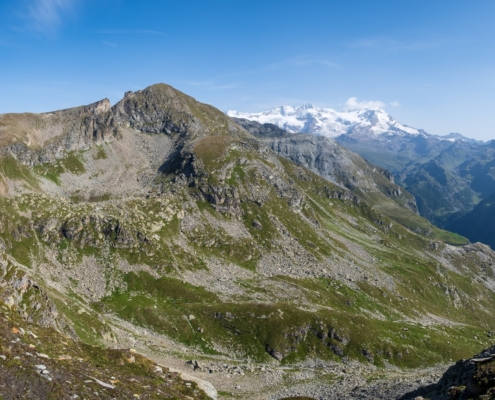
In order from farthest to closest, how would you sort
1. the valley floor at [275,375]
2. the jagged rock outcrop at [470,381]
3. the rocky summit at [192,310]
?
the valley floor at [275,375]
the jagged rock outcrop at [470,381]
the rocky summit at [192,310]

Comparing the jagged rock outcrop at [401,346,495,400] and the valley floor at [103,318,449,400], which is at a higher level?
the jagged rock outcrop at [401,346,495,400]

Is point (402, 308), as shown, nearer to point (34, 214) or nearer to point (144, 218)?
point (144, 218)

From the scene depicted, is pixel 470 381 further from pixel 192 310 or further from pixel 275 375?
pixel 192 310

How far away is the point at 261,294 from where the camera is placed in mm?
142125

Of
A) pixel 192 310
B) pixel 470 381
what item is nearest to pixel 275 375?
pixel 192 310

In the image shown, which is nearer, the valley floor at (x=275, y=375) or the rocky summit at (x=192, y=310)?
the rocky summit at (x=192, y=310)

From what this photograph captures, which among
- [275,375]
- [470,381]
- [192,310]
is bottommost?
[275,375]

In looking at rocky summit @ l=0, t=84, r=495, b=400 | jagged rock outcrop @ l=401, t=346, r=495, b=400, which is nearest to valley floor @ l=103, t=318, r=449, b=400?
rocky summit @ l=0, t=84, r=495, b=400

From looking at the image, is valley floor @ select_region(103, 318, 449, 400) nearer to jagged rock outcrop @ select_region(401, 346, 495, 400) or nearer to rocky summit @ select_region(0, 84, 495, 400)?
rocky summit @ select_region(0, 84, 495, 400)

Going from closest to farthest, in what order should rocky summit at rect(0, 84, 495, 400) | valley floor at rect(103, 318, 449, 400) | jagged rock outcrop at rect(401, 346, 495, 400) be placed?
rocky summit at rect(0, 84, 495, 400), jagged rock outcrop at rect(401, 346, 495, 400), valley floor at rect(103, 318, 449, 400)

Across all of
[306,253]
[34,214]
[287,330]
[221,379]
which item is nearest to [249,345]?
[287,330]

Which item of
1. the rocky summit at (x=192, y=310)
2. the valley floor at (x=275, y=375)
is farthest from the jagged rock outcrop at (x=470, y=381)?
the valley floor at (x=275, y=375)

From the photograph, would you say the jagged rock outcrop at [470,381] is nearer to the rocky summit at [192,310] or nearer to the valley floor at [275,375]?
the rocky summit at [192,310]

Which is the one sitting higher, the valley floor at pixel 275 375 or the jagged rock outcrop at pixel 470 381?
the jagged rock outcrop at pixel 470 381
